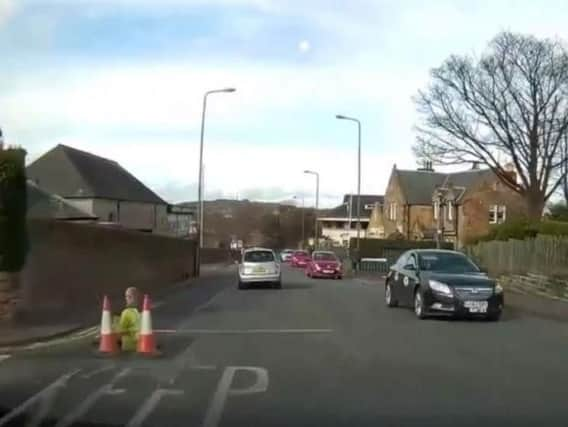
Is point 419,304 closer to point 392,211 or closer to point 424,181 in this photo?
point 424,181

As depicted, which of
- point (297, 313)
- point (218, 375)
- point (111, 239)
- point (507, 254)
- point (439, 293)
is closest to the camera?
point (218, 375)

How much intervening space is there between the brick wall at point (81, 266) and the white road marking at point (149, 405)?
9308 millimetres

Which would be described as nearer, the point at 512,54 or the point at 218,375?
the point at 218,375

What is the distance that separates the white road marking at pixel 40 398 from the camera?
28.8ft

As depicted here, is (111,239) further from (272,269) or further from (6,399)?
(6,399)

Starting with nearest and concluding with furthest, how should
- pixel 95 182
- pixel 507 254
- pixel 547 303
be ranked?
pixel 547 303 < pixel 507 254 < pixel 95 182

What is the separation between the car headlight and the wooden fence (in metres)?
6.80

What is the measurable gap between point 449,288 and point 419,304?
103 centimetres

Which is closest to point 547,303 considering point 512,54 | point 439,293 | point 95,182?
point 439,293

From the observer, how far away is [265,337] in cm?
1659

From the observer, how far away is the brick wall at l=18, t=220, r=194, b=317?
2019 centimetres

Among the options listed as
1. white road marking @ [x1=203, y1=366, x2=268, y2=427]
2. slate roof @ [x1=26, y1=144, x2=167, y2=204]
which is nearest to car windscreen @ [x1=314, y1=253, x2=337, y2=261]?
slate roof @ [x1=26, y1=144, x2=167, y2=204]

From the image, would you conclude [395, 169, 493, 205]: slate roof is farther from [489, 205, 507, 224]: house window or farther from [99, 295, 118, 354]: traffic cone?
[99, 295, 118, 354]: traffic cone

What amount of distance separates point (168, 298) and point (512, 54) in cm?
3196
